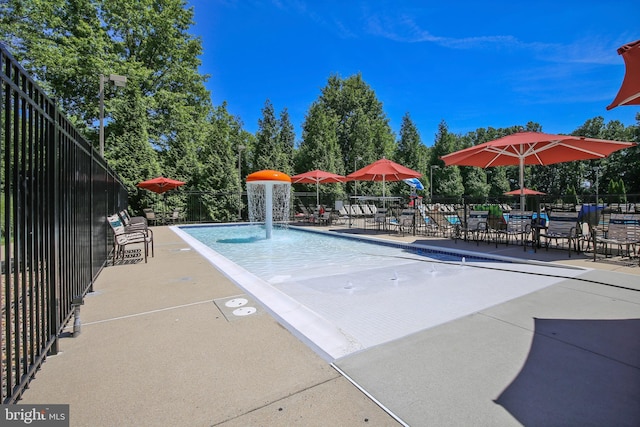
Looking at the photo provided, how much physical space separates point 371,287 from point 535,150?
703cm

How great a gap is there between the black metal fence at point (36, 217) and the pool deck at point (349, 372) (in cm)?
28

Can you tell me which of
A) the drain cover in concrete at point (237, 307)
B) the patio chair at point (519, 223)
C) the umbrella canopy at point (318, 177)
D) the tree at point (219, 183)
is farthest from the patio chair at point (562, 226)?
the tree at point (219, 183)

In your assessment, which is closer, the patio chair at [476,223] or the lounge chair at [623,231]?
the lounge chair at [623,231]

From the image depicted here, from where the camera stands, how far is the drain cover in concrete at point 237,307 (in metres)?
3.65

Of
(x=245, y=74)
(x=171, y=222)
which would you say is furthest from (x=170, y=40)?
(x=171, y=222)

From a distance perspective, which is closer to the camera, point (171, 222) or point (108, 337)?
point (108, 337)

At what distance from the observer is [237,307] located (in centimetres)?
393

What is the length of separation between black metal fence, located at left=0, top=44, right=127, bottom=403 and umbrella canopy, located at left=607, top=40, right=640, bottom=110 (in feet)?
16.0

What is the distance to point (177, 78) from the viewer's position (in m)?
24.7

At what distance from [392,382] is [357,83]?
1696 inches

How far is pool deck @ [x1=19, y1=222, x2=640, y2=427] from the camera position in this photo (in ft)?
6.43

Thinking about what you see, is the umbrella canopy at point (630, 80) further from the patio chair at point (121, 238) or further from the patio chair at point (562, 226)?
the patio chair at point (121, 238)

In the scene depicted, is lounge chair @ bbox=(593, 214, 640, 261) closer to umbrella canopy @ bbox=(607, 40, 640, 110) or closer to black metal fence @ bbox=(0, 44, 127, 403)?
umbrella canopy @ bbox=(607, 40, 640, 110)

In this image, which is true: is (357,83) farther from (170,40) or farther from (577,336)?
(577,336)
